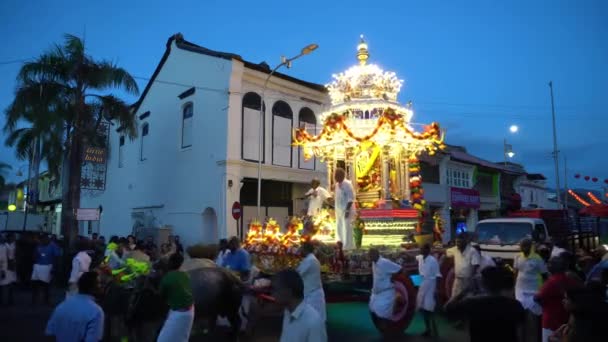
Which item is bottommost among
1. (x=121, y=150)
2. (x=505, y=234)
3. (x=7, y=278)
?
(x=7, y=278)

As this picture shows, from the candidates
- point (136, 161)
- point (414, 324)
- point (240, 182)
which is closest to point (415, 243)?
point (414, 324)

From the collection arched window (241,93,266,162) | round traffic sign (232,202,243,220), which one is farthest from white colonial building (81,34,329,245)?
round traffic sign (232,202,243,220)

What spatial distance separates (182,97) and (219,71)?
132 inches

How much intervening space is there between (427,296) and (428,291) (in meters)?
0.10

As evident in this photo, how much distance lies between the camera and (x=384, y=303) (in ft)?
26.5

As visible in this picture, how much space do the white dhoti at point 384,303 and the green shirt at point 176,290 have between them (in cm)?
357

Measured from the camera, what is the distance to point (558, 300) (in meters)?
5.81

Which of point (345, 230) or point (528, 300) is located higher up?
point (345, 230)

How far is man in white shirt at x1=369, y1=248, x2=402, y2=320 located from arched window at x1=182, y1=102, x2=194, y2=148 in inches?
651

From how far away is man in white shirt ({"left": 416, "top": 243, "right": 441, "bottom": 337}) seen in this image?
8.87 m

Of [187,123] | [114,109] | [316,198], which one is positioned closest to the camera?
[316,198]

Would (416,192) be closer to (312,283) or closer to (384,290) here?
(384,290)

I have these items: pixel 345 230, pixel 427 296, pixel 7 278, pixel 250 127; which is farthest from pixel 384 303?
pixel 250 127

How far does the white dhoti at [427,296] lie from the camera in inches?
349
